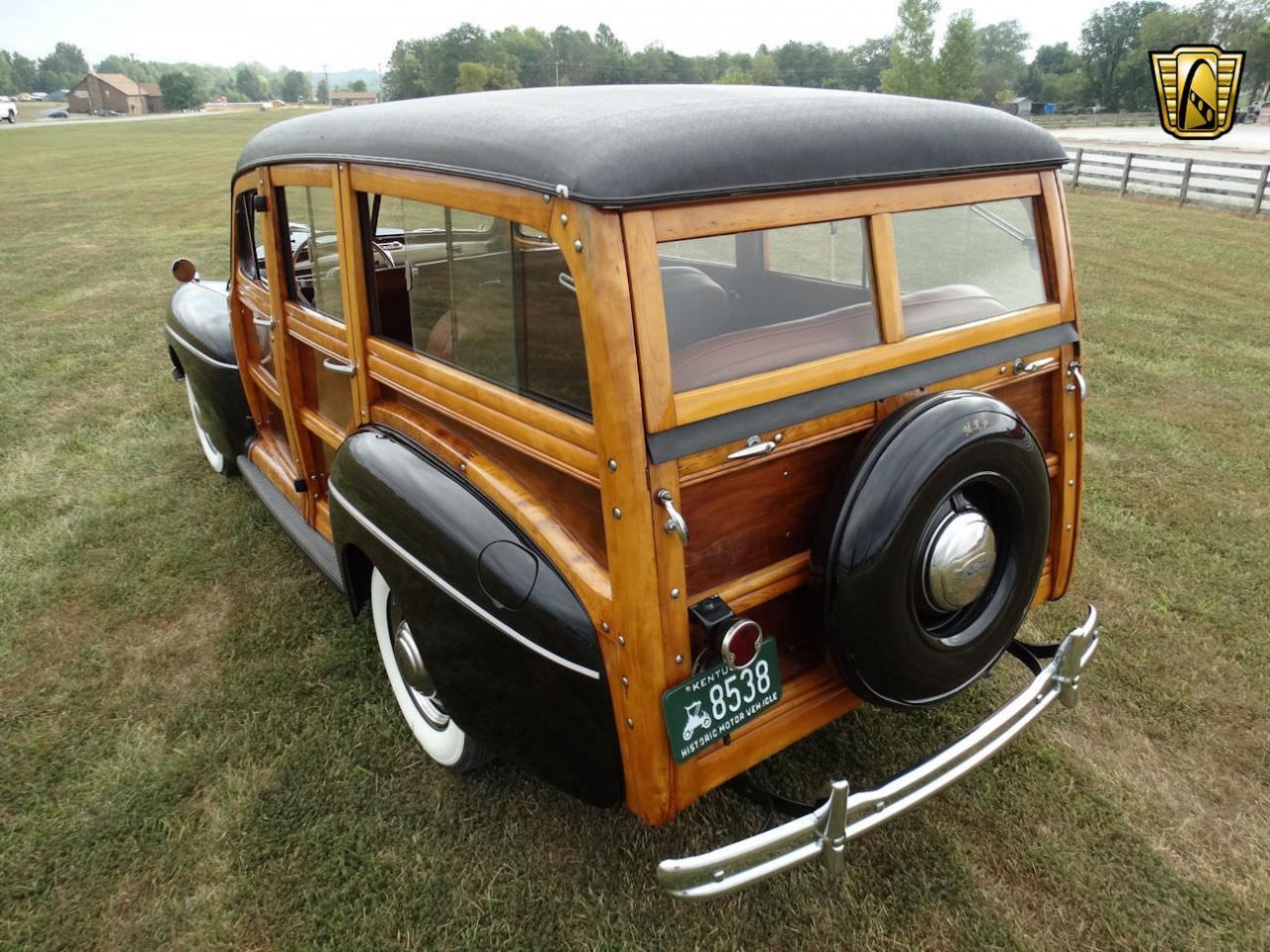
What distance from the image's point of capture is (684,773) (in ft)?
6.51

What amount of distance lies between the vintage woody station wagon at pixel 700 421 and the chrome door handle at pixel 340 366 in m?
0.09

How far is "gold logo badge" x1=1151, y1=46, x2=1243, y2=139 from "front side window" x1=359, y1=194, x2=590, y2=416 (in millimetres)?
12973

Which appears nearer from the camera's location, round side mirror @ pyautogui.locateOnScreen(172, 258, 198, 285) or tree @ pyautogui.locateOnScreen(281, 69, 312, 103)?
round side mirror @ pyautogui.locateOnScreen(172, 258, 198, 285)

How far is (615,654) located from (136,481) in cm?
412

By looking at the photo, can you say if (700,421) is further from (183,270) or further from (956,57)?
(956,57)

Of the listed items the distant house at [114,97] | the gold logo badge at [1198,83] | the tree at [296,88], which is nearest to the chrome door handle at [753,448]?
the gold logo badge at [1198,83]

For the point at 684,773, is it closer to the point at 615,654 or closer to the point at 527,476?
the point at 615,654

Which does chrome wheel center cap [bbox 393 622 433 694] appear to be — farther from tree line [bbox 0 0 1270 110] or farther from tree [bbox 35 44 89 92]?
tree [bbox 35 44 89 92]

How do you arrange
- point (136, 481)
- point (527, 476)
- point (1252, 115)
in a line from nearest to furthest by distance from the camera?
point (527, 476)
point (136, 481)
point (1252, 115)

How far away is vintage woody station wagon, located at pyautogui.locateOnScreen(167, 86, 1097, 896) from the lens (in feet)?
5.91

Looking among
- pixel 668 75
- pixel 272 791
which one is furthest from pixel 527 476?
pixel 668 75

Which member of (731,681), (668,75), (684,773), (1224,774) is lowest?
(1224,774)

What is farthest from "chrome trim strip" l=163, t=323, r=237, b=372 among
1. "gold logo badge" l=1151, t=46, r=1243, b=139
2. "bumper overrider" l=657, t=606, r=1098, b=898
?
"gold logo badge" l=1151, t=46, r=1243, b=139

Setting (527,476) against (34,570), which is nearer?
(527,476)
